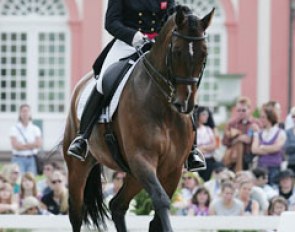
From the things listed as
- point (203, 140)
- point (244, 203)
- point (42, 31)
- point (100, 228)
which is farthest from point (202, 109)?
point (42, 31)

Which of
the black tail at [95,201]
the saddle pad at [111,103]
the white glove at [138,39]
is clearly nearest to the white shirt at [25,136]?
the black tail at [95,201]

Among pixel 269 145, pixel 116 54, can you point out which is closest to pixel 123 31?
pixel 116 54

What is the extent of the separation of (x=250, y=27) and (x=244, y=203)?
1700 centimetres

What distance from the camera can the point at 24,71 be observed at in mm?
31812

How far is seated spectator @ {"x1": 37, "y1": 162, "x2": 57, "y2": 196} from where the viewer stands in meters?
16.6

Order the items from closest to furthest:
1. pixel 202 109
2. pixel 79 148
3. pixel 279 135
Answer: pixel 79 148
pixel 279 135
pixel 202 109

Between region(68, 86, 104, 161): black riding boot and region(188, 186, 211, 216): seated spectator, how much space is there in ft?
13.8

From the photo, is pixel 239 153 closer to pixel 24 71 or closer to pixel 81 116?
pixel 81 116

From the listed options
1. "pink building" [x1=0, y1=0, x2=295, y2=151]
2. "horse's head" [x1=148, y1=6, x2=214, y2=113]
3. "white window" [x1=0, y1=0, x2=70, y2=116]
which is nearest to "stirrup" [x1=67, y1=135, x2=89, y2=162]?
"horse's head" [x1=148, y1=6, x2=214, y2=113]

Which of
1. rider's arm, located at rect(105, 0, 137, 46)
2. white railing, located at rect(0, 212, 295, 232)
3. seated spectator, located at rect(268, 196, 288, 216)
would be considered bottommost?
seated spectator, located at rect(268, 196, 288, 216)

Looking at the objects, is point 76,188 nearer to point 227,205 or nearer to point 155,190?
point 155,190

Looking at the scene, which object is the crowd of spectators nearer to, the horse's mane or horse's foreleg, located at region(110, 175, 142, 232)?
horse's foreleg, located at region(110, 175, 142, 232)

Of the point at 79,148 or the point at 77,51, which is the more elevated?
the point at 79,148

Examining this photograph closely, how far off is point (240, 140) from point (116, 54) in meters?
7.41
